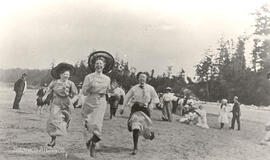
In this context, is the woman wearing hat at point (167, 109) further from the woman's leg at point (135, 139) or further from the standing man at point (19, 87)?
the woman's leg at point (135, 139)

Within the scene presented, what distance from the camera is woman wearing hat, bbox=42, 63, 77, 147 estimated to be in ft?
15.7

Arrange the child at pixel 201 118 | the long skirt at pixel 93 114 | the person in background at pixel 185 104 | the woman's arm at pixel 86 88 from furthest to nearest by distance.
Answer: the person in background at pixel 185 104 < the child at pixel 201 118 < the woman's arm at pixel 86 88 < the long skirt at pixel 93 114

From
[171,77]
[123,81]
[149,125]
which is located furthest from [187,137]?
[171,77]

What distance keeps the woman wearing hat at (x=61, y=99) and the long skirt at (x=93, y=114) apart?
37cm

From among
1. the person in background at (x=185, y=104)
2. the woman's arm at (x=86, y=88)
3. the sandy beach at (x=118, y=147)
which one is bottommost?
the sandy beach at (x=118, y=147)

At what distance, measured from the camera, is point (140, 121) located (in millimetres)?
4840

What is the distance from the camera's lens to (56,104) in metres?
4.90

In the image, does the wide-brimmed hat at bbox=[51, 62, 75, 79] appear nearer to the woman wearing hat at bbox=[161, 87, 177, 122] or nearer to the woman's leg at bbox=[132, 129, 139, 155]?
the woman's leg at bbox=[132, 129, 139, 155]

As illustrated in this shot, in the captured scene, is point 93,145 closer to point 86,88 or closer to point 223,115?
point 86,88

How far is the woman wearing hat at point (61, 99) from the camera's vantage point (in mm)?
4773

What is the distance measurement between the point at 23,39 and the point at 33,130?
161 cm

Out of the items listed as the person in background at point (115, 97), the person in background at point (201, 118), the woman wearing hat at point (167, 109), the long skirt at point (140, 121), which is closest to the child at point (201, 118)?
the person in background at point (201, 118)

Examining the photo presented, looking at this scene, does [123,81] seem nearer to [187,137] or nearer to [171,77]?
[171,77]

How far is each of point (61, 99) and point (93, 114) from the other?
60cm
